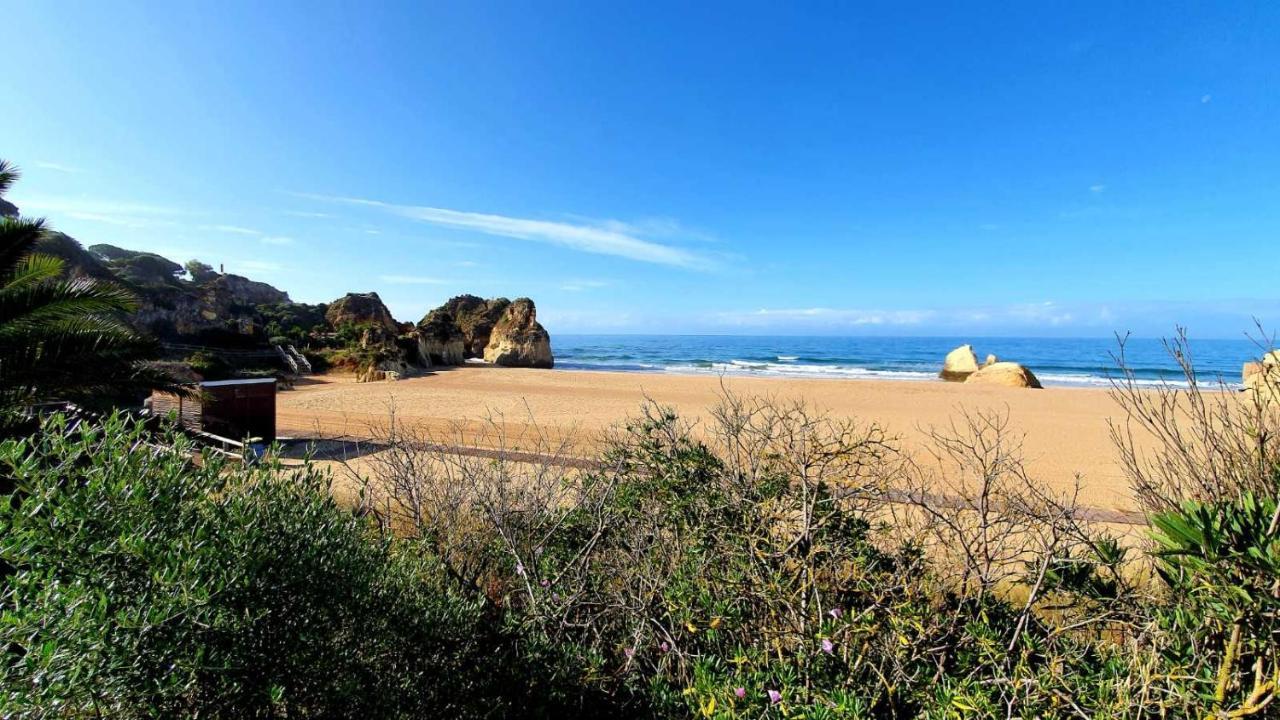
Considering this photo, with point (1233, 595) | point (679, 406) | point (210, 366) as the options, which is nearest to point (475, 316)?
point (210, 366)

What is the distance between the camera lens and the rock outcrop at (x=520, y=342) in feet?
145

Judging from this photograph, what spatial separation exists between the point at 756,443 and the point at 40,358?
7278mm

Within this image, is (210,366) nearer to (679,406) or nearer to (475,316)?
(679,406)

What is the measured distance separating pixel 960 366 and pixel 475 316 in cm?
4008

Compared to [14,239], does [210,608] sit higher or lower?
lower

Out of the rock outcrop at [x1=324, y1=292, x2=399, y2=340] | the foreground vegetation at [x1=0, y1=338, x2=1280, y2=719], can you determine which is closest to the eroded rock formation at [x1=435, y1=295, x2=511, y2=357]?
the rock outcrop at [x1=324, y1=292, x2=399, y2=340]

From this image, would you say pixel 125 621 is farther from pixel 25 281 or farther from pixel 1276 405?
pixel 25 281

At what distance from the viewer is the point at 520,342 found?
44.8 metres

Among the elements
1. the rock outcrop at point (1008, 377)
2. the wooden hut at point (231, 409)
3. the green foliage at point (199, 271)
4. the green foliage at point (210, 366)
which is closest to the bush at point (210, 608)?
the wooden hut at point (231, 409)

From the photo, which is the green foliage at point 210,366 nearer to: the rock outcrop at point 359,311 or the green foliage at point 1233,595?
the rock outcrop at point 359,311

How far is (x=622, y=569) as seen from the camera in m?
3.14

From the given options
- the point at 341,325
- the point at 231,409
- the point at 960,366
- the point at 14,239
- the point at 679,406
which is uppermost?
the point at 341,325

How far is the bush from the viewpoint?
160 centimetres

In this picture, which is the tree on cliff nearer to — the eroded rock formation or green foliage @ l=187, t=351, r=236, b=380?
green foliage @ l=187, t=351, r=236, b=380
